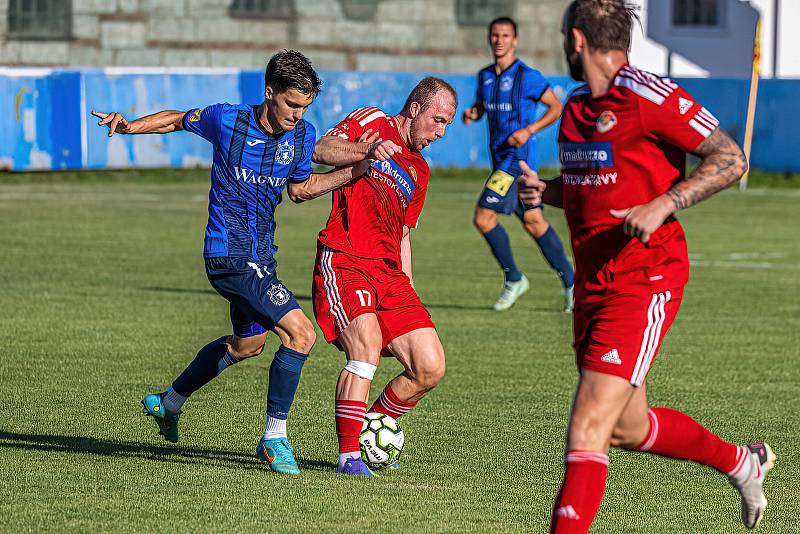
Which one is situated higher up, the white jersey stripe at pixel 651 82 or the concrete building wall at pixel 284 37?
the white jersey stripe at pixel 651 82

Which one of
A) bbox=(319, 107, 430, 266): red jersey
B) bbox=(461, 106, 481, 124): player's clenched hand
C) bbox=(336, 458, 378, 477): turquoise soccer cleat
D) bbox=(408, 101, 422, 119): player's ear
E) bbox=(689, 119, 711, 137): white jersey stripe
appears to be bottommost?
bbox=(336, 458, 378, 477): turquoise soccer cleat

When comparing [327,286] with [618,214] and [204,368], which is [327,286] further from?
[618,214]

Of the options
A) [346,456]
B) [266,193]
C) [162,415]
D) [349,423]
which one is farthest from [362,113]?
[162,415]

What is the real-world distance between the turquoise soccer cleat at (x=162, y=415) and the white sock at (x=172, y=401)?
0.01 meters

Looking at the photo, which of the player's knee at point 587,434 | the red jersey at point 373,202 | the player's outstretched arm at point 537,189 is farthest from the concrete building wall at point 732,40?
the player's knee at point 587,434

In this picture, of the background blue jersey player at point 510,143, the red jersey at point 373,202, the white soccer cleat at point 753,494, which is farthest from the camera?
the background blue jersey player at point 510,143

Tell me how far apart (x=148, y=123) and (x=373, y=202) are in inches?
45.4

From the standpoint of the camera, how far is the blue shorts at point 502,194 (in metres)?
13.0

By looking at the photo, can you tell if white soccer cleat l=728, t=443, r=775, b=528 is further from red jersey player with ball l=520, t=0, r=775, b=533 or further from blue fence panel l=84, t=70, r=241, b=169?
blue fence panel l=84, t=70, r=241, b=169

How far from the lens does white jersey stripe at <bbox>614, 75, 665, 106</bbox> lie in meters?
5.23

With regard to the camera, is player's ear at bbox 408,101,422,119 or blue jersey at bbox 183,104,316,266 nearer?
blue jersey at bbox 183,104,316,266

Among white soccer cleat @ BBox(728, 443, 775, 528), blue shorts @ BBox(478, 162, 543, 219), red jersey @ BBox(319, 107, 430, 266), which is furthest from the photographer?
blue shorts @ BBox(478, 162, 543, 219)

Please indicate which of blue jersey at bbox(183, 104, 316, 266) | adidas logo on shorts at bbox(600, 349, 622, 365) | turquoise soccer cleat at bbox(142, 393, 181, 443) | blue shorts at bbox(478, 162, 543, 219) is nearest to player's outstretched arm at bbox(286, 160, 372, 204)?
blue jersey at bbox(183, 104, 316, 266)

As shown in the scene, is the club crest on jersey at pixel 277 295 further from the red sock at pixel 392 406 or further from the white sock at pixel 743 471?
the white sock at pixel 743 471
